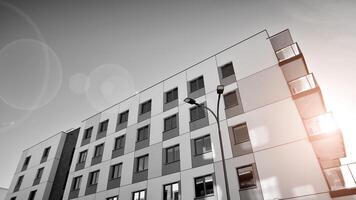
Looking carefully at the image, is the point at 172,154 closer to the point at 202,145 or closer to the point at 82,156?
the point at 202,145

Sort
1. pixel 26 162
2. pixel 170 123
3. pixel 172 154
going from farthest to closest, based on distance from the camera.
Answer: pixel 26 162 → pixel 170 123 → pixel 172 154

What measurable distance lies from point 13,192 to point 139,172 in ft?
82.1

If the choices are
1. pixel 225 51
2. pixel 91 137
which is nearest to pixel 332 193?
pixel 225 51

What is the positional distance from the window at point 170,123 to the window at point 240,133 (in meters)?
6.08

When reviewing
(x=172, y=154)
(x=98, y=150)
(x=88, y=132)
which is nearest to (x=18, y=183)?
(x=88, y=132)

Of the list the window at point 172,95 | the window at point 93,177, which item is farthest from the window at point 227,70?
the window at point 93,177

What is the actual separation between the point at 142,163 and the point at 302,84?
15.3 meters

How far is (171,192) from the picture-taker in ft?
54.8

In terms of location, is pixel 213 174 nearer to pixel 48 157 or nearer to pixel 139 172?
pixel 139 172

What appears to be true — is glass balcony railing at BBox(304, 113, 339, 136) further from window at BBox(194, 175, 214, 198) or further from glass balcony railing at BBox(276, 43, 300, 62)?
window at BBox(194, 175, 214, 198)

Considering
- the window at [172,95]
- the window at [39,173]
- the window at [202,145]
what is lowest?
the window at [202,145]

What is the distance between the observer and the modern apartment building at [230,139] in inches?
507

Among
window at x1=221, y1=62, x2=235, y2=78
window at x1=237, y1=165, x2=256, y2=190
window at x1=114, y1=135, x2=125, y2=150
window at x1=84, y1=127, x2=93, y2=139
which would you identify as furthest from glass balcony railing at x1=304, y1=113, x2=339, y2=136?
window at x1=84, y1=127, x2=93, y2=139

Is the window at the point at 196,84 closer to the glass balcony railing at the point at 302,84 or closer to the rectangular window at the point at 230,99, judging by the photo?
the rectangular window at the point at 230,99
